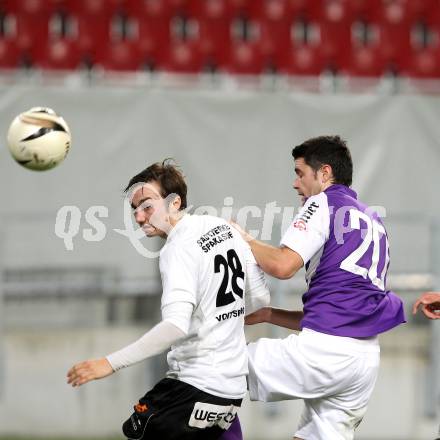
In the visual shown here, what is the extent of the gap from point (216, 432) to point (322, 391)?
1.93ft

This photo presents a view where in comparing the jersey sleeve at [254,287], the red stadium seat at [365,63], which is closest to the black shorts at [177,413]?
the jersey sleeve at [254,287]

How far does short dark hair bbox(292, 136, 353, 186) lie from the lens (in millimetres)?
4582

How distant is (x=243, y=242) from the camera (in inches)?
170

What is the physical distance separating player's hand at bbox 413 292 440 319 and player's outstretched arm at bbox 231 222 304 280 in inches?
30.3

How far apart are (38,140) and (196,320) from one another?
173 centimetres

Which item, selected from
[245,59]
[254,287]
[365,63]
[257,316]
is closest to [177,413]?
[254,287]

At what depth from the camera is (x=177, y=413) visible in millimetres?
4090

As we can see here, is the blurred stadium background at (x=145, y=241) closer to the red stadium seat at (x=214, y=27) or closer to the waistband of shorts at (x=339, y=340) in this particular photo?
the waistband of shorts at (x=339, y=340)

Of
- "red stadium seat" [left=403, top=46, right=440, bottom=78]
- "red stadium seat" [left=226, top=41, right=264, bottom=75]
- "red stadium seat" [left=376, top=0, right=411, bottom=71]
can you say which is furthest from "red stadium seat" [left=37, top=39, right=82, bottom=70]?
"red stadium seat" [left=403, top=46, right=440, bottom=78]

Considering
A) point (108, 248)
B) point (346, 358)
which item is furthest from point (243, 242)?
point (108, 248)

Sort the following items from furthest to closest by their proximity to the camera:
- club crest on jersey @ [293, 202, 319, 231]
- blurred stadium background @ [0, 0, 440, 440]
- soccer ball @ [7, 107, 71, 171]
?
blurred stadium background @ [0, 0, 440, 440] → soccer ball @ [7, 107, 71, 171] → club crest on jersey @ [293, 202, 319, 231]

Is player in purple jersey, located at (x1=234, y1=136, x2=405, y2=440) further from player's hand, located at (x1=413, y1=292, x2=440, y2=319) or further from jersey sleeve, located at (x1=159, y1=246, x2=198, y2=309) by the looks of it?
jersey sleeve, located at (x1=159, y1=246, x2=198, y2=309)

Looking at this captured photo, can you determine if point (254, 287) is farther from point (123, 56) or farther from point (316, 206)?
point (123, 56)

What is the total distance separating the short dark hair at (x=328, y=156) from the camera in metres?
4.58
